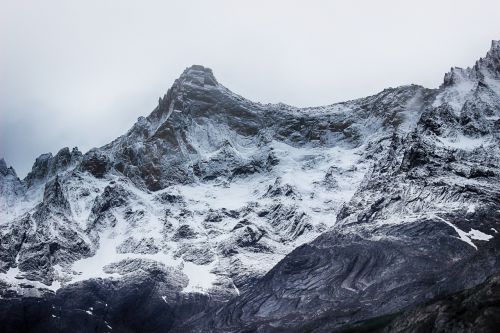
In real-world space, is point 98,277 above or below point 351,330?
above

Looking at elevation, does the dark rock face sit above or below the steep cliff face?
below

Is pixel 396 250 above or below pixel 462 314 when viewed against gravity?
above

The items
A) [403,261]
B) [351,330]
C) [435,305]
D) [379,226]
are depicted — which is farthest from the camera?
[379,226]

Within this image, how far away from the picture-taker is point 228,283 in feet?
615

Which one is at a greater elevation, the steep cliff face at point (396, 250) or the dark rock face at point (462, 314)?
the steep cliff face at point (396, 250)

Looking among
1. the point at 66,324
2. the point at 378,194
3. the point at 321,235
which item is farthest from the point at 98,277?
the point at 378,194

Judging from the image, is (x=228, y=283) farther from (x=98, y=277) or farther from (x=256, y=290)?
(x=98, y=277)

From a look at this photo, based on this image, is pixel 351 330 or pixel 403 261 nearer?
pixel 351 330

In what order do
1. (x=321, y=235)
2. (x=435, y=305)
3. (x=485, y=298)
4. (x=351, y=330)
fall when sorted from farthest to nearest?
(x=321, y=235)
(x=351, y=330)
(x=435, y=305)
(x=485, y=298)

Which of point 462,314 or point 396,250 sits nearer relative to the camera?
point 462,314

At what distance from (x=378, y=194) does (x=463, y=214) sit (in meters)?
27.1

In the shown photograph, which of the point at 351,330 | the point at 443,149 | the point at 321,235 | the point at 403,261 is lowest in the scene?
the point at 351,330

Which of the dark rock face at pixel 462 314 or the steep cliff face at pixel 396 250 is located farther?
the steep cliff face at pixel 396 250

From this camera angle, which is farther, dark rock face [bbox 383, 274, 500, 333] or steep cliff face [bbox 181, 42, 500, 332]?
steep cliff face [bbox 181, 42, 500, 332]
